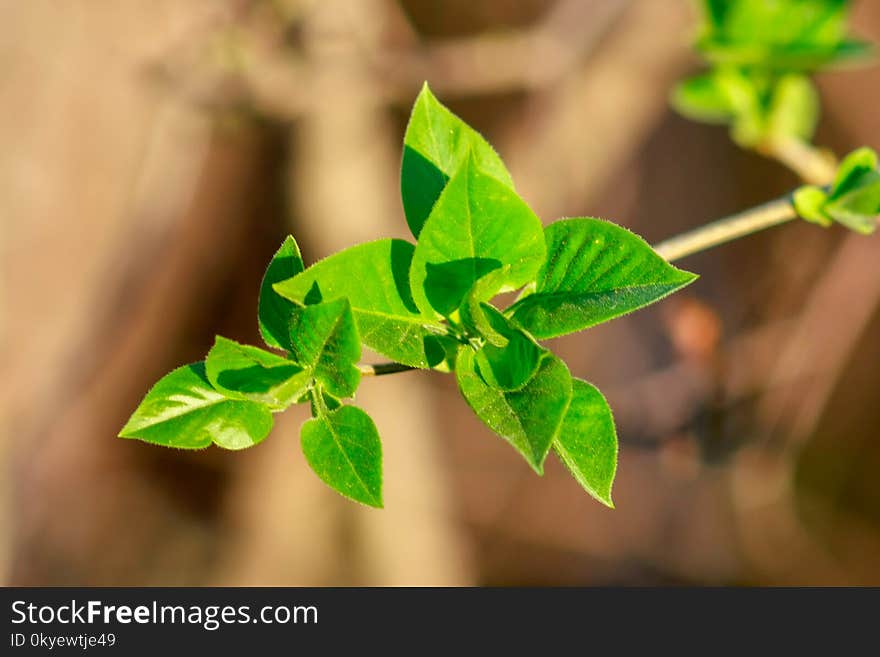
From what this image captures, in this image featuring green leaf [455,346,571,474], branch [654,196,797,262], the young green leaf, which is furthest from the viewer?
the young green leaf

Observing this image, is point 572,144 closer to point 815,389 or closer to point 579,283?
point 815,389

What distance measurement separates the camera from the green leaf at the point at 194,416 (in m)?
0.37

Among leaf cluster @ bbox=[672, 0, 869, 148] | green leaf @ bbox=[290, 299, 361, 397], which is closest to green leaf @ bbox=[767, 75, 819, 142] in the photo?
leaf cluster @ bbox=[672, 0, 869, 148]

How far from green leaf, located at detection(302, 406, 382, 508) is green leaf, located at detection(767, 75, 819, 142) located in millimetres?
602

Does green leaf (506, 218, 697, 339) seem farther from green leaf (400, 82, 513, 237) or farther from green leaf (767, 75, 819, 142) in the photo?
green leaf (767, 75, 819, 142)

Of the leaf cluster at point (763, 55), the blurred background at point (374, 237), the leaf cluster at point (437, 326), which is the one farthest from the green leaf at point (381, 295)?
the blurred background at point (374, 237)

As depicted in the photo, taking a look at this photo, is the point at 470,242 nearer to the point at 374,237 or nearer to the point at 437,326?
the point at 437,326

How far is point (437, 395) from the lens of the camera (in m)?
2.47

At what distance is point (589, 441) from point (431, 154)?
15 cm

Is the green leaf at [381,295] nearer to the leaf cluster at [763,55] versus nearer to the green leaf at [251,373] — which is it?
the green leaf at [251,373]

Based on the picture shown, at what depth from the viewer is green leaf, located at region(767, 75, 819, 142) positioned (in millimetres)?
790

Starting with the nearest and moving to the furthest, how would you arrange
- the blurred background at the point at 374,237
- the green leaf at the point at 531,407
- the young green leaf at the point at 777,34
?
1. the green leaf at the point at 531,407
2. the young green leaf at the point at 777,34
3. the blurred background at the point at 374,237

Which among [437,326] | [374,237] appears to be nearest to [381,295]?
[437,326]

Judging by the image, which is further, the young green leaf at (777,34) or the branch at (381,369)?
the young green leaf at (777,34)
